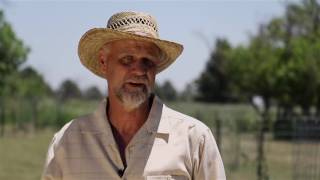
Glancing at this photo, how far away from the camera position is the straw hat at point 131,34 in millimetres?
3244

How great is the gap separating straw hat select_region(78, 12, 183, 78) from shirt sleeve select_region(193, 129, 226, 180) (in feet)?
1.36

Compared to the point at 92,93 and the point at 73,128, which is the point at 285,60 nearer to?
the point at 92,93

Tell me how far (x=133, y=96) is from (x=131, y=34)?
261mm

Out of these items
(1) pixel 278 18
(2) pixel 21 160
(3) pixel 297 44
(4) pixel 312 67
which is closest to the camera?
(2) pixel 21 160

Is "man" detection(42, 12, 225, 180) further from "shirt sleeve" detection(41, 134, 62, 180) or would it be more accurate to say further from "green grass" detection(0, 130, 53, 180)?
"green grass" detection(0, 130, 53, 180)

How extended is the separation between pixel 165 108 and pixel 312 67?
31.5 m

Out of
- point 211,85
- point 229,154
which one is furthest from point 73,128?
point 211,85

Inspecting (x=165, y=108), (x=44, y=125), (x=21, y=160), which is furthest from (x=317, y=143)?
(x=44, y=125)

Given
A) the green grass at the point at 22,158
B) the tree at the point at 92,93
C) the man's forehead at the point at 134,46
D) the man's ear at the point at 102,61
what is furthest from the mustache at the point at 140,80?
the tree at the point at 92,93

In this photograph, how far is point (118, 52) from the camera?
333 centimetres

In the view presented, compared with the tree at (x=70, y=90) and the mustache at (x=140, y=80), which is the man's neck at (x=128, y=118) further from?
the tree at (x=70, y=90)

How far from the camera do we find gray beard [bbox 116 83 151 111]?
10.6ft

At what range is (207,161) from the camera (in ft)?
10.6

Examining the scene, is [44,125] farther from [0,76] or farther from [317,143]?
[317,143]
